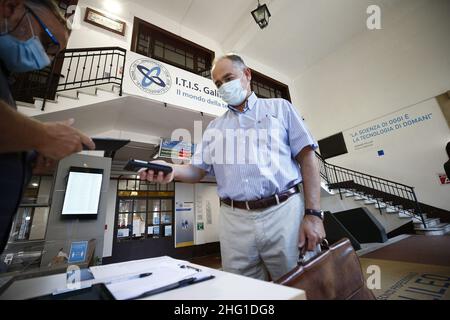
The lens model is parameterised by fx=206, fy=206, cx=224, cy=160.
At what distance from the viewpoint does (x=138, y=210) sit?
627 centimetres

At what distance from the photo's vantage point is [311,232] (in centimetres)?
83

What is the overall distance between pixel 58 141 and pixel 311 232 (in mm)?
917

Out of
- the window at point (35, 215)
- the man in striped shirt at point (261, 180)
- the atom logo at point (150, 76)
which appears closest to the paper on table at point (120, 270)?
the man in striped shirt at point (261, 180)

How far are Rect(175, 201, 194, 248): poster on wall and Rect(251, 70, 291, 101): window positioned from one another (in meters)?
4.57

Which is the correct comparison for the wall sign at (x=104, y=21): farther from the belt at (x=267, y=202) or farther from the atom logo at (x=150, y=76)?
the belt at (x=267, y=202)

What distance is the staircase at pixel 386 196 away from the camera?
498 centimetres

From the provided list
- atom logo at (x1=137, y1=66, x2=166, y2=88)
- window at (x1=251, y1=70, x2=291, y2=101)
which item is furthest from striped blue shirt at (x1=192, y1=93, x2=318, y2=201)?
window at (x1=251, y1=70, x2=291, y2=101)

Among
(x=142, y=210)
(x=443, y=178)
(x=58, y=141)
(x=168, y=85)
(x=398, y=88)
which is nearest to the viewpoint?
(x=58, y=141)

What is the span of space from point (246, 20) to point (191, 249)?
7.06 m

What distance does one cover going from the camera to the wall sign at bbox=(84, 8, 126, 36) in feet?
15.0

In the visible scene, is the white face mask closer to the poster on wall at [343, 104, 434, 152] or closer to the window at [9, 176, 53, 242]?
the window at [9, 176, 53, 242]

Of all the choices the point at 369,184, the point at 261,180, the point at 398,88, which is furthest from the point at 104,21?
the point at 369,184

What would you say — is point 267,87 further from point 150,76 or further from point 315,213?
point 315,213
